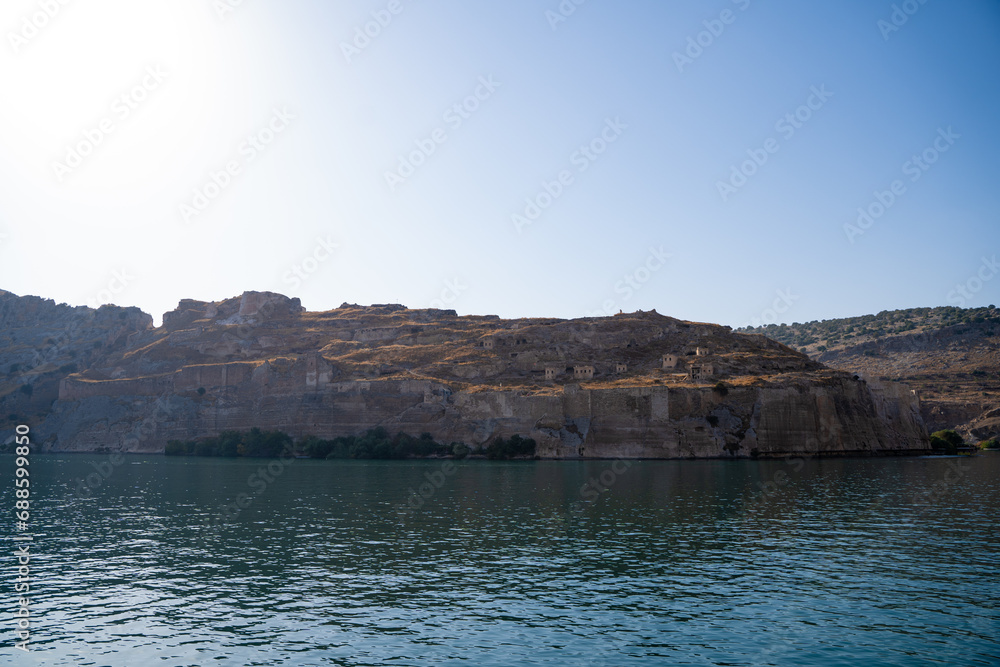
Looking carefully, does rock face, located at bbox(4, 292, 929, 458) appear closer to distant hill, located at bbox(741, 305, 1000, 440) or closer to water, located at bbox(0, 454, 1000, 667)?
distant hill, located at bbox(741, 305, 1000, 440)

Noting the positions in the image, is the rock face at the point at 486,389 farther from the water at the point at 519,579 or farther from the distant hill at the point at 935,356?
the water at the point at 519,579

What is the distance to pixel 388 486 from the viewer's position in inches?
1892

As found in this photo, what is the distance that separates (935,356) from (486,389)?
92240 mm

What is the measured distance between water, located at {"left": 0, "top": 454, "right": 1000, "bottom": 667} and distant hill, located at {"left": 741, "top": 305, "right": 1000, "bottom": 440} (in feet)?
213

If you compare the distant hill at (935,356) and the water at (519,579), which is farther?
the distant hill at (935,356)

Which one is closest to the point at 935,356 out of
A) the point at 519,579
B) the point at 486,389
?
the point at 486,389

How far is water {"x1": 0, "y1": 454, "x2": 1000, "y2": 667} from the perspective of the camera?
15727mm

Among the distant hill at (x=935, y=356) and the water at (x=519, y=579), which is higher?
the distant hill at (x=935, y=356)

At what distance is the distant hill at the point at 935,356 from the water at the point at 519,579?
6490 centimetres

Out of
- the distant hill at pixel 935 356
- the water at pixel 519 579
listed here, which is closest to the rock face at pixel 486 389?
the distant hill at pixel 935 356

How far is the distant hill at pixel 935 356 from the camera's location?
10744 centimetres

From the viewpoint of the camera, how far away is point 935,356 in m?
134

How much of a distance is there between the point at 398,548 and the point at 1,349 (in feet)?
380

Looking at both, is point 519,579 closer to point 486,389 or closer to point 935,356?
point 486,389
